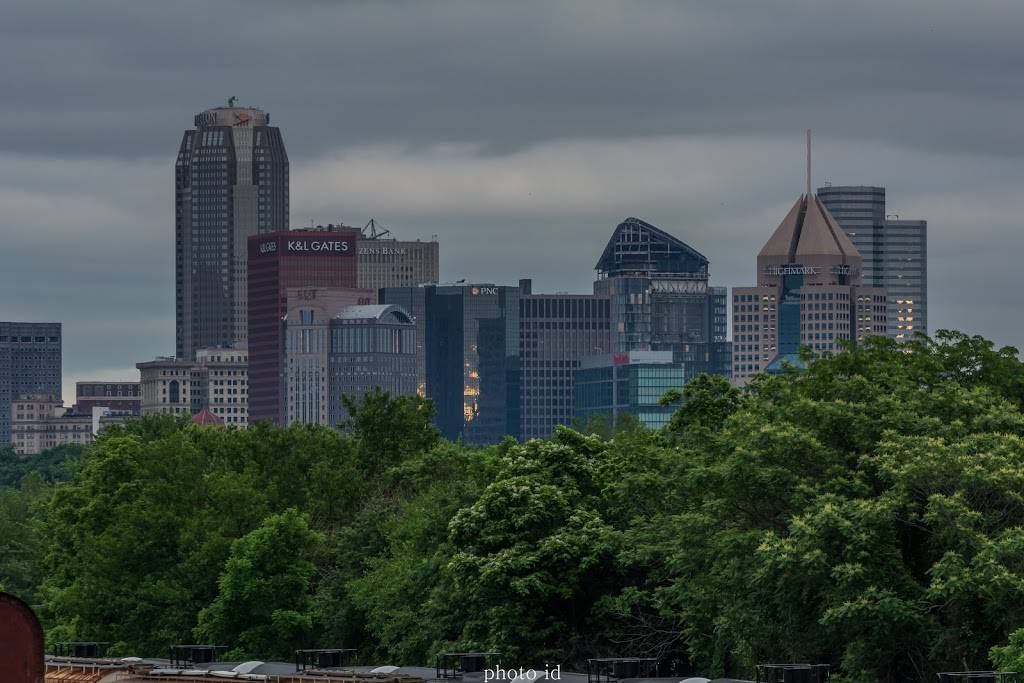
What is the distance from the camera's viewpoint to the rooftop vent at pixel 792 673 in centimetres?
5819

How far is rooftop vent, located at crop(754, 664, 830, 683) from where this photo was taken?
191 ft

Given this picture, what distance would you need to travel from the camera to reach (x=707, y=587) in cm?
7544

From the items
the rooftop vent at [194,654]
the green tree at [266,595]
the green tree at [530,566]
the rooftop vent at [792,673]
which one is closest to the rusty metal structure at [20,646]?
the rooftop vent at [792,673]

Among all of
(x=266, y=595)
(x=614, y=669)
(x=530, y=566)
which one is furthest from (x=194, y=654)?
(x=614, y=669)

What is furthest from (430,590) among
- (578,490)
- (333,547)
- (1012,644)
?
(1012,644)

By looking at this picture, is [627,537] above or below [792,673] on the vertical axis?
above

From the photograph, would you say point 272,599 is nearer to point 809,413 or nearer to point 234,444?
point 234,444

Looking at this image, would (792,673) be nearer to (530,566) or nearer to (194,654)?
(530,566)

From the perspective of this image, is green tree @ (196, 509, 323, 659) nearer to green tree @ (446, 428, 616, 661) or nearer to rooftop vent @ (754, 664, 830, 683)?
green tree @ (446, 428, 616, 661)

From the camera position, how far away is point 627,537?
272 ft

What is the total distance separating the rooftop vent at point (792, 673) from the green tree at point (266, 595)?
40.8m

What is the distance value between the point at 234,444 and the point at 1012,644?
75570 millimetres

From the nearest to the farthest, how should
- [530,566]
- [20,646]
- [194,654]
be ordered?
[20,646]
[530,566]
[194,654]

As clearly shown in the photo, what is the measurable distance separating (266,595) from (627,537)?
27311 mm
